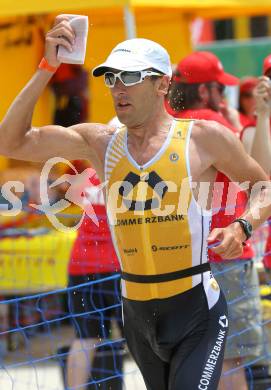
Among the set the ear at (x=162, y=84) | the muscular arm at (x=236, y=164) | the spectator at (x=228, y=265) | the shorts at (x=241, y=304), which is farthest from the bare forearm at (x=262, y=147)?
the ear at (x=162, y=84)

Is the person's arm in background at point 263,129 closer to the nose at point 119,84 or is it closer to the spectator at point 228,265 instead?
the spectator at point 228,265

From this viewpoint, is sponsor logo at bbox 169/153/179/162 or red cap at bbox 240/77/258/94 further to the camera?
red cap at bbox 240/77/258/94

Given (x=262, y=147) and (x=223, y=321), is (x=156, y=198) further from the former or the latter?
(x=262, y=147)

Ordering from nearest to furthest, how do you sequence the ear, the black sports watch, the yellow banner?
1. the black sports watch
2. the ear
3. the yellow banner

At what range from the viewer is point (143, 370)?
3871mm

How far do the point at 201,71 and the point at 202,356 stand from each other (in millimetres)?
2269

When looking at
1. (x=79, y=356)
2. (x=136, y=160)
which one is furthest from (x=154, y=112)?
(x=79, y=356)

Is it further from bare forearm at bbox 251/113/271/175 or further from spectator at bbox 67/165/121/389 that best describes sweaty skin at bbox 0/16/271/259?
spectator at bbox 67/165/121/389

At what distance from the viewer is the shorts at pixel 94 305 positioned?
539cm

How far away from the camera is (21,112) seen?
373 cm

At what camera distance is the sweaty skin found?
12.3 ft

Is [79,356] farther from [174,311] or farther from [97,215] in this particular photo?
[174,311]

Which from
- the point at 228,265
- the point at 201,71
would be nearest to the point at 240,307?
the point at 228,265

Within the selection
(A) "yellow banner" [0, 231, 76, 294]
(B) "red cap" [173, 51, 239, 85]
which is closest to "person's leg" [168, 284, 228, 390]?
(B) "red cap" [173, 51, 239, 85]
